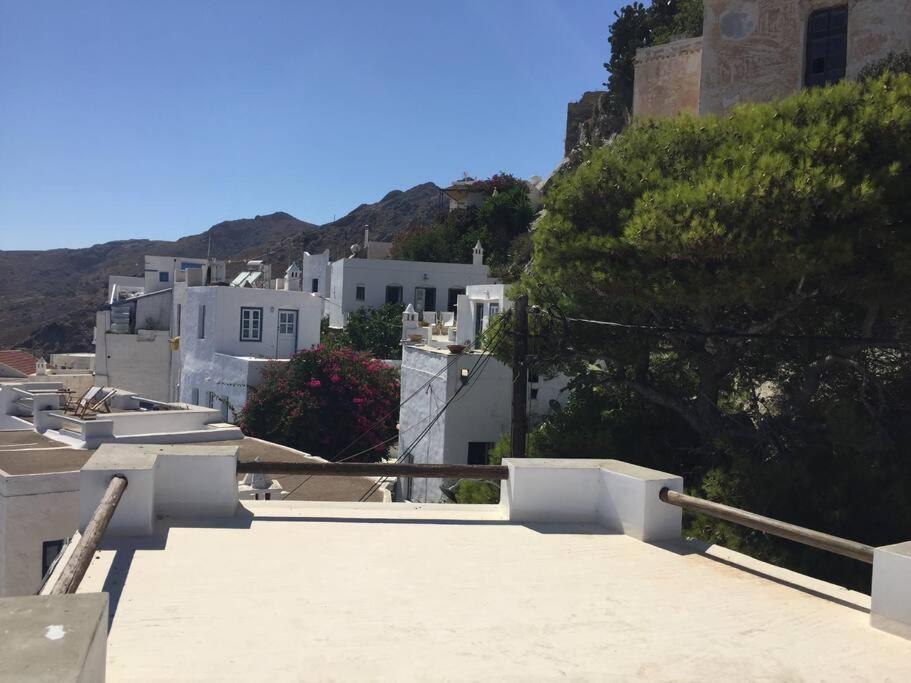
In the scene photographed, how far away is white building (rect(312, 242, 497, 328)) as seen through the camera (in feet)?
133

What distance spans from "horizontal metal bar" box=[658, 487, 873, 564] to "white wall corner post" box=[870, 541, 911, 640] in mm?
91

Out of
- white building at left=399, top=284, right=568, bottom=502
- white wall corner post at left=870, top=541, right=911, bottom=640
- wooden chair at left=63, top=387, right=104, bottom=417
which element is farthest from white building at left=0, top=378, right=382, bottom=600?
white wall corner post at left=870, top=541, right=911, bottom=640

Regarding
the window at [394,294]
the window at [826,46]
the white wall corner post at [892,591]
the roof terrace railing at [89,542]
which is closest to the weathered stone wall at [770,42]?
the window at [826,46]

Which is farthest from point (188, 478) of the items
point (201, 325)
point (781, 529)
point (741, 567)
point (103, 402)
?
point (201, 325)

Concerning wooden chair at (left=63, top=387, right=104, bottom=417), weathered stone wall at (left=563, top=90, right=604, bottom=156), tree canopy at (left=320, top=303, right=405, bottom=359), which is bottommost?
wooden chair at (left=63, top=387, right=104, bottom=417)

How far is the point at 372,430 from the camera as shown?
23.8 m

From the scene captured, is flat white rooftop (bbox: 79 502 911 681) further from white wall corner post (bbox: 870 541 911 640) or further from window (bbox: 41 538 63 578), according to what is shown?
window (bbox: 41 538 63 578)

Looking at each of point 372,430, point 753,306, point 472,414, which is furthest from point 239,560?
point 372,430

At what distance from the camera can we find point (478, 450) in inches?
712

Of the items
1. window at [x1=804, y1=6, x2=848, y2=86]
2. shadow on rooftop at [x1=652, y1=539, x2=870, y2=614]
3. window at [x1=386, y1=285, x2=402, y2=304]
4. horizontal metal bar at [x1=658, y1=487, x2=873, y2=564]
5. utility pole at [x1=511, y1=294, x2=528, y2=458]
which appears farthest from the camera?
window at [x1=386, y1=285, x2=402, y2=304]

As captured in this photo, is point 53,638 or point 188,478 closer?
point 53,638

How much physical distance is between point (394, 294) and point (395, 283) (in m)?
0.57

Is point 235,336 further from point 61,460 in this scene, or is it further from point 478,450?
point 61,460

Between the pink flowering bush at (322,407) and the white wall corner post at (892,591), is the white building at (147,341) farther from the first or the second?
the white wall corner post at (892,591)
